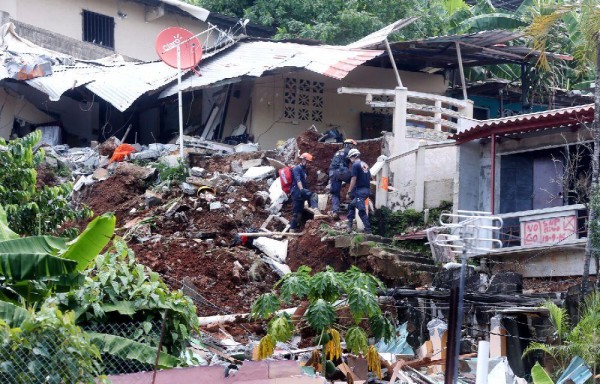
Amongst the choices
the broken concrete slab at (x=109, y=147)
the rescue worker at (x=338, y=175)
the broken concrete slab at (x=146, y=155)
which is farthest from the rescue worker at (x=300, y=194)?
the broken concrete slab at (x=109, y=147)

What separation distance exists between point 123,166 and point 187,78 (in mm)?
2881

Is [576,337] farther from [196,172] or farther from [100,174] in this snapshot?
[100,174]

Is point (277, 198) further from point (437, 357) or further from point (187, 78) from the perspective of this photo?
point (437, 357)

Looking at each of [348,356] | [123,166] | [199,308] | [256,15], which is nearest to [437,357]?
[348,356]

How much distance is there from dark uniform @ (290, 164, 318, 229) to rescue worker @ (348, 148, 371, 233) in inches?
42.1

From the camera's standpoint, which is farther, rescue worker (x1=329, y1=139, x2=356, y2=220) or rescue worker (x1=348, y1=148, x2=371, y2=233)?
rescue worker (x1=329, y1=139, x2=356, y2=220)

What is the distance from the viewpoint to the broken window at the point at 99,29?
102 ft

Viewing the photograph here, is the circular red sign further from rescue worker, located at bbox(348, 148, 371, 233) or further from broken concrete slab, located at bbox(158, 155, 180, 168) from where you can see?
→ rescue worker, located at bbox(348, 148, 371, 233)

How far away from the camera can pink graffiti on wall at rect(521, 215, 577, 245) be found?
18.2 m

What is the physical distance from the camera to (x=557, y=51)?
2773 cm

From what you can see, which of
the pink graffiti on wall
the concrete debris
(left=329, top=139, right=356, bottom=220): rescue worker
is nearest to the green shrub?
(left=329, top=139, right=356, bottom=220): rescue worker

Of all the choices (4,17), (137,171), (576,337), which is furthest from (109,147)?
(576,337)

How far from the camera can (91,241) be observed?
41.7ft

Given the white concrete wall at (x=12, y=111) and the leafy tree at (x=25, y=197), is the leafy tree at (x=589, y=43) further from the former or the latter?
the white concrete wall at (x=12, y=111)
